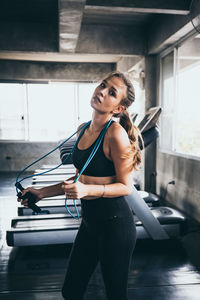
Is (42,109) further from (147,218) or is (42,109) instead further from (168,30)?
(147,218)

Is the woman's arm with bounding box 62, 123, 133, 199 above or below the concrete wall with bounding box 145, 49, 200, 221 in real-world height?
above

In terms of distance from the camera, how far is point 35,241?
103 inches

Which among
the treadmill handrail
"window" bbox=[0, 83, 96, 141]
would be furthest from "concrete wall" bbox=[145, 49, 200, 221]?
"window" bbox=[0, 83, 96, 141]

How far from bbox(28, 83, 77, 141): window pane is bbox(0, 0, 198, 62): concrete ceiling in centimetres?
295

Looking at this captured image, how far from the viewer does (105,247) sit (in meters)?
1.12

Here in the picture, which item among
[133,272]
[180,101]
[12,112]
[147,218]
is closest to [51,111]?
[12,112]

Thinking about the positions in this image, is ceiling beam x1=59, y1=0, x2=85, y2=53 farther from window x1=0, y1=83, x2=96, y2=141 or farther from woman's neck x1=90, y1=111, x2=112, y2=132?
window x1=0, y1=83, x2=96, y2=141

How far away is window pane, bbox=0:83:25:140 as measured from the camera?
760 cm

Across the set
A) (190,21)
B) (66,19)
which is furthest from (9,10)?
(190,21)

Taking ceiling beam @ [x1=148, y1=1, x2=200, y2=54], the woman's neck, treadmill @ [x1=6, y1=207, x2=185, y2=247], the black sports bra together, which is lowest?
treadmill @ [x1=6, y1=207, x2=185, y2=247]

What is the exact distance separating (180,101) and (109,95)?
3.48 metres

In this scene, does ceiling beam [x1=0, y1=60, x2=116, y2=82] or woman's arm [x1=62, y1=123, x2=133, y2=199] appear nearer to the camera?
woman's arm [x1=62, y1=123, x2=133, y2=199]

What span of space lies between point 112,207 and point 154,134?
1.90 metres

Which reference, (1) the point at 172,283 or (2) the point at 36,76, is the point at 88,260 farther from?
(2) the point at 36,76
